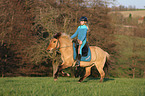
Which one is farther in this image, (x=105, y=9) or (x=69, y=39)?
(x=105, y=9)

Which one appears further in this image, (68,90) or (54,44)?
(54,44)

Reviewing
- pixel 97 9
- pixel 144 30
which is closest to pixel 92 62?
pixel 97 9

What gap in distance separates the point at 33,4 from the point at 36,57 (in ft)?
34.2

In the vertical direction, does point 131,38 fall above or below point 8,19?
below

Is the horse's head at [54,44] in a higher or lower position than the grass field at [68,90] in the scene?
higher

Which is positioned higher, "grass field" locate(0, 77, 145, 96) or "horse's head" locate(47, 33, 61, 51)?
"horse's head" locate(47, 33, 61, 51)

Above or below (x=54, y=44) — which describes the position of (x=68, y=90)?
below

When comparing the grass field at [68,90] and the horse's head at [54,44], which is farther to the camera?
the horse's head at [54,44]

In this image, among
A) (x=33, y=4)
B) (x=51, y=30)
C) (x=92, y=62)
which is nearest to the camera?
(x=92, y=62)

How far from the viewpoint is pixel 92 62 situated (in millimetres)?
11016

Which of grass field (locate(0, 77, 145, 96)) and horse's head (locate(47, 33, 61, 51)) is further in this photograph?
horse's head (locate(47, 33, 61, 51))

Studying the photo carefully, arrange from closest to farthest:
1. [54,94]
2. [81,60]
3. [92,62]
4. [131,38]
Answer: [54,94] → [81,60] → [92,62] → [131,38]

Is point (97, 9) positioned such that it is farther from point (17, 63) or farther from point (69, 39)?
point (69, 39)

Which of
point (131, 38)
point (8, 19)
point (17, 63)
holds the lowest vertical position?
point (17, 63)
